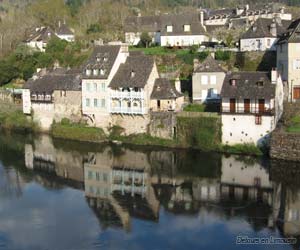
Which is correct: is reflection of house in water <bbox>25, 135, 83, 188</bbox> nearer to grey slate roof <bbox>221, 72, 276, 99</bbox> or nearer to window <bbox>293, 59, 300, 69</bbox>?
grey slate roof <bbox>221, 72, 276, 99</bbox>

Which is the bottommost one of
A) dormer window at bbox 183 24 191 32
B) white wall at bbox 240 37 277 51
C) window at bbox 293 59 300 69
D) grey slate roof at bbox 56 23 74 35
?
window at bbox 293 59 300 69

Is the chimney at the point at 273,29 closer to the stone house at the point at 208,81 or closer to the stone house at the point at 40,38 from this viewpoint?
the stone house at the point at 208,81

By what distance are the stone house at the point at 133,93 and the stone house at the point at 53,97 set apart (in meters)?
5.75

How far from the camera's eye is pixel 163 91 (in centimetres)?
5228

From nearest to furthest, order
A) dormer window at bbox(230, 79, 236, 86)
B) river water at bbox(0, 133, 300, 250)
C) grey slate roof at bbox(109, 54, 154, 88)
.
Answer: river water at bbox(0, 133, 300, 250) < dormer window at bbox(230, 79, 236, 86) < grey slate roof at bbox(109, 54, 154, 88)

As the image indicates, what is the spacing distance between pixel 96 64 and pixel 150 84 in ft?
21.6

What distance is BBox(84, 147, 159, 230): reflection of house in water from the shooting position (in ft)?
111

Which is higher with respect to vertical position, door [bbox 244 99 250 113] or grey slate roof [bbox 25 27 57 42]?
grey slate roof [bbox 25 27 57 42]

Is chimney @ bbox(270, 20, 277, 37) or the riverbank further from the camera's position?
chimney @ bbox(270, 20, 277, 37)

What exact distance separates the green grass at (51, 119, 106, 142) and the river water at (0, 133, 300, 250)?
2.46 meters

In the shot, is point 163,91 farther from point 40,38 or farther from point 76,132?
point 40,38

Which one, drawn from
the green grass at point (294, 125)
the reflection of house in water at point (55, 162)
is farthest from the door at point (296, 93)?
the reflection of house in water at point (55, 162)

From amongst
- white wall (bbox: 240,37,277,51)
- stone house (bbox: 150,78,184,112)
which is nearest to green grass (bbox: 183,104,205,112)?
stone house (bbox: 150,78,184,112)

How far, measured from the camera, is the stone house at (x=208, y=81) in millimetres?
54688
